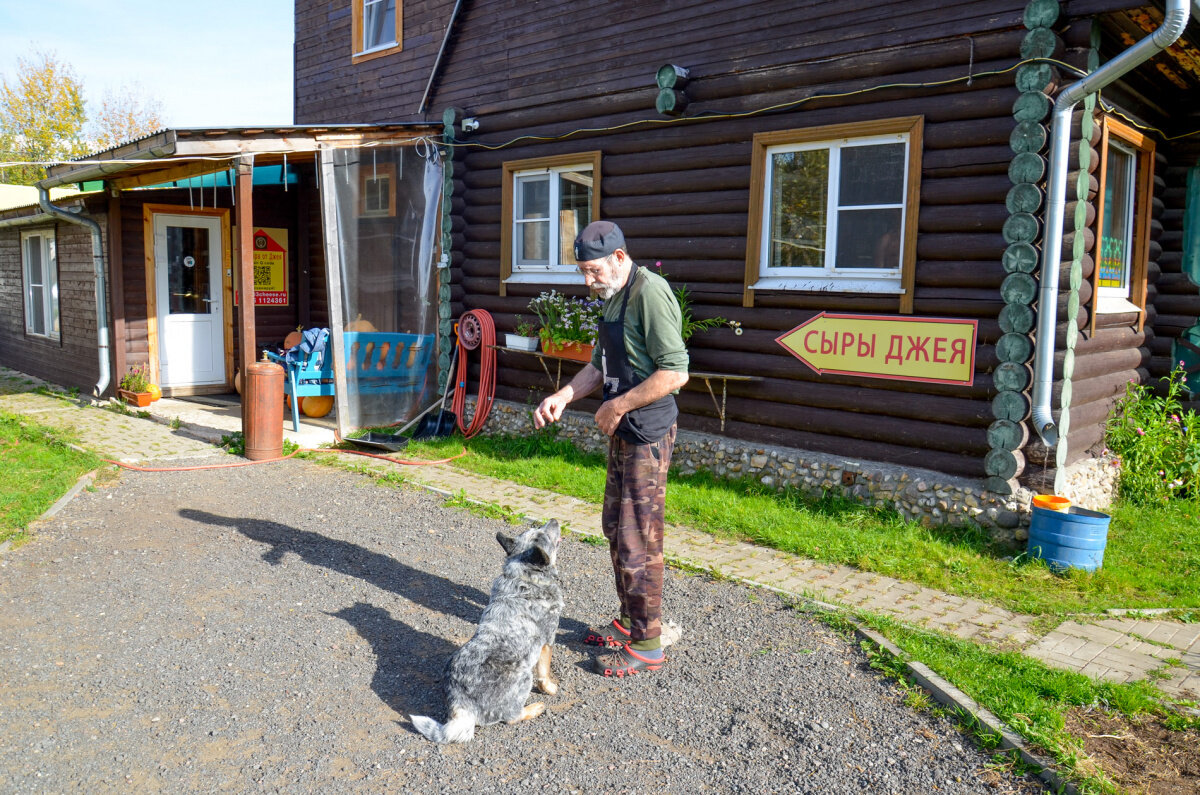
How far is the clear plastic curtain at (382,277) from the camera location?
979cm

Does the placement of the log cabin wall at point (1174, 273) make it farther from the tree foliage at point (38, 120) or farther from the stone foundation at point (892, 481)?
the tree foliage at point (38, 120)

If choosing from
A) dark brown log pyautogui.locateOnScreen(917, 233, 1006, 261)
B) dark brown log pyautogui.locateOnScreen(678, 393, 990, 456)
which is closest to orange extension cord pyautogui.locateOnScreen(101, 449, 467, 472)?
dark brown log pyautogui.locateOnScreen(678, 393, 990, 456)

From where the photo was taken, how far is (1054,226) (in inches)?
239

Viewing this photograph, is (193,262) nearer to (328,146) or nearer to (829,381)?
(328,146)

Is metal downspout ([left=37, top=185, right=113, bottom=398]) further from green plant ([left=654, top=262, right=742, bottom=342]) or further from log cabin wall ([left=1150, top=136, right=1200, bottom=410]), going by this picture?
log cabin wall ([left=1150, top=136, right=1200, bottom=410])

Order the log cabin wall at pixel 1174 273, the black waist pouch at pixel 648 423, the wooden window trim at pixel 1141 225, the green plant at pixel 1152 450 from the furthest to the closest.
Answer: the log cabin wall at pixel 1174 273 → the wooden window trim at pixel 1141 225 → the green plant at pixel 1152 450 → the black waist pouch at pixel 648 423

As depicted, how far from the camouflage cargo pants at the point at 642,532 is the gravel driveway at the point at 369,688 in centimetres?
33

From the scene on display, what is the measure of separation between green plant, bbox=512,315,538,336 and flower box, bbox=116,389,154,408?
5.41 metres

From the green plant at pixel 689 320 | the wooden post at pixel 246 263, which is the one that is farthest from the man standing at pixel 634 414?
the wooden post at pixel 246 263

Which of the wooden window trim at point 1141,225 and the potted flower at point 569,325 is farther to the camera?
the potted flower at point 569,325

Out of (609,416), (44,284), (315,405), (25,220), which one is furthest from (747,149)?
(44,284)

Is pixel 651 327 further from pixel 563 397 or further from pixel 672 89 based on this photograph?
pixel 672 89

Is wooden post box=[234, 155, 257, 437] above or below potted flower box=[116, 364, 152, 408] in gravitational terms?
above

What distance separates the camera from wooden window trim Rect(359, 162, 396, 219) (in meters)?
10.0
